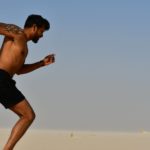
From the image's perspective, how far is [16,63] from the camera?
939cm

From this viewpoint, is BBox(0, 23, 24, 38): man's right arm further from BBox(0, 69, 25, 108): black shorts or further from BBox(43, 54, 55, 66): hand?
BBox(43, 54, 55, 66): hand

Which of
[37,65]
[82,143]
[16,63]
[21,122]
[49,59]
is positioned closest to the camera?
[21,122]

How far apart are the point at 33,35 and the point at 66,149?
320 inches

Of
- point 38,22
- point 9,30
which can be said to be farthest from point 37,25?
point 9,30

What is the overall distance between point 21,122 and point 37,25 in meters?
1.39

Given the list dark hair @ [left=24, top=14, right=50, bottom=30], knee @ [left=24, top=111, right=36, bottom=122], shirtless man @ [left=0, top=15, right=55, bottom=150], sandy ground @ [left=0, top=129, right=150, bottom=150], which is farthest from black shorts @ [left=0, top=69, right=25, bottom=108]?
sandy ground @ [left=0, top=129, right=150, bottom=150]

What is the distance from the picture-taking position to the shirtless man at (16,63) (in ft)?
29.9

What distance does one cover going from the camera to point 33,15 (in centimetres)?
952

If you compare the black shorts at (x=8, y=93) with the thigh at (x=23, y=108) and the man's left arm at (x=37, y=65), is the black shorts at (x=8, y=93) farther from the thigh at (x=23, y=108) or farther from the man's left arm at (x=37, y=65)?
the man's left arm at (x=37, y=65)

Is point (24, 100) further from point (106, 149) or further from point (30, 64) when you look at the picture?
point (106, 149)

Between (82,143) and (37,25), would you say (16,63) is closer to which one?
(37,25)

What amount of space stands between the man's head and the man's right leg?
0.95m

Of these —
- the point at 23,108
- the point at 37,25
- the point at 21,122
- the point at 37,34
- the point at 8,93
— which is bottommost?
the point at 21,122

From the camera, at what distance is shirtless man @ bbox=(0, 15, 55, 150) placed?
910 centimetres
